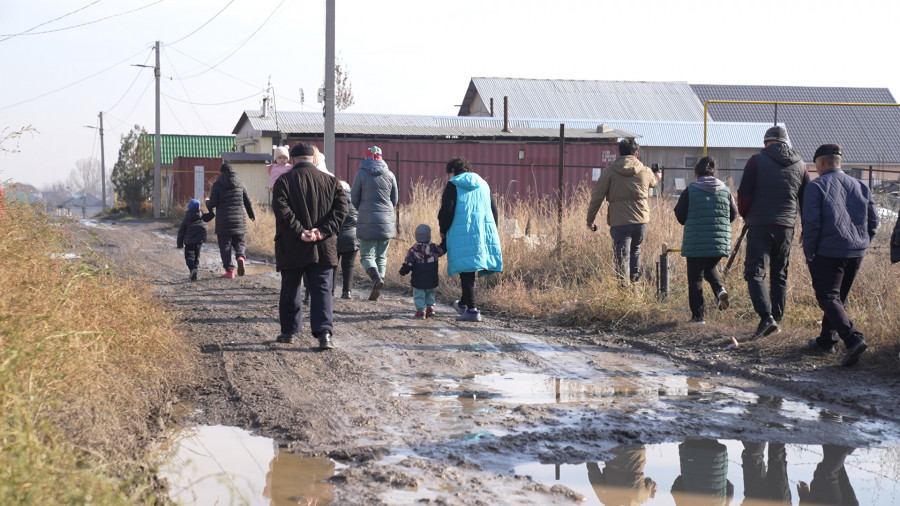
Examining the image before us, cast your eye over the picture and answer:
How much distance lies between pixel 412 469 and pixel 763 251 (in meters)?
4.69

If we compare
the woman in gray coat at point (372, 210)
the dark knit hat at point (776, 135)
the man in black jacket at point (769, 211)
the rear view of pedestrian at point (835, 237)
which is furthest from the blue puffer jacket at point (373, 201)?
the rear view of pedestrian at point (835, 237)

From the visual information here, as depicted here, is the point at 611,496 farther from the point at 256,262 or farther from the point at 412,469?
the point at 256,262

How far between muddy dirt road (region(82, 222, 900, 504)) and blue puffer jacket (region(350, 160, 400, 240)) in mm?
1508

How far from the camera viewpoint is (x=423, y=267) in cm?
927

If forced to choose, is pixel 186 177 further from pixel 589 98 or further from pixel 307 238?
pixel 307 238

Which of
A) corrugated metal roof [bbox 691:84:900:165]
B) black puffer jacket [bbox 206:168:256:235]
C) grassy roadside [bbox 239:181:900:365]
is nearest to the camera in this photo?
grassy roadside [bbox 239:181:900:365]

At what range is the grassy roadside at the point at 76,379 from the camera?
3312 mm

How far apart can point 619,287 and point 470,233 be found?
1669 mm

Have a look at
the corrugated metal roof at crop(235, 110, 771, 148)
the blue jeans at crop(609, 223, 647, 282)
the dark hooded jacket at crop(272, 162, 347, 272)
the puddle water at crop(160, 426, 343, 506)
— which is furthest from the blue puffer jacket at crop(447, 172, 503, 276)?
the corrugated metal roof at crop(235, 110, 771, 148)

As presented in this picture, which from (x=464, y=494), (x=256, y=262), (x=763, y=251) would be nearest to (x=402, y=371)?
(x=464, y=494)

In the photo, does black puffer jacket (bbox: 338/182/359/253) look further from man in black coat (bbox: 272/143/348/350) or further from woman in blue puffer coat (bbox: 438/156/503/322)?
man in black coat (bbox: 272/143/348/350)

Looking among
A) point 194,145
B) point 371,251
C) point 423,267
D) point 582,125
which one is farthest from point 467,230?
point 194,145

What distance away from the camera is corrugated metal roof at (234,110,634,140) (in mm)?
30203

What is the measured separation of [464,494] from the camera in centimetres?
397
